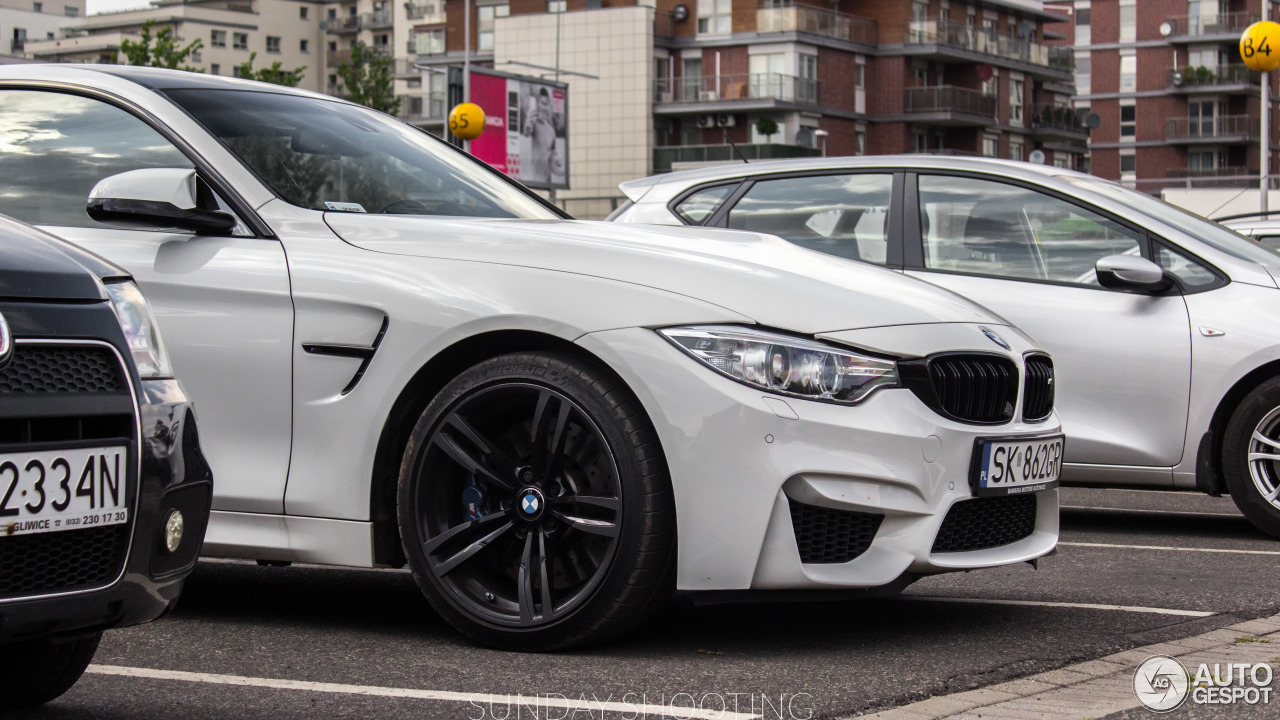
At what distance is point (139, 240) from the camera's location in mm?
5016

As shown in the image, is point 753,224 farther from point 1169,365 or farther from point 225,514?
point 225,514

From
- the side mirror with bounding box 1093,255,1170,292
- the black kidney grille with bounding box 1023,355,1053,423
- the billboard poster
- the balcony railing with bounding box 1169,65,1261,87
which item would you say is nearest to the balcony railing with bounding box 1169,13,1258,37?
the balcony railing with bounding box 1169,65,1261,87

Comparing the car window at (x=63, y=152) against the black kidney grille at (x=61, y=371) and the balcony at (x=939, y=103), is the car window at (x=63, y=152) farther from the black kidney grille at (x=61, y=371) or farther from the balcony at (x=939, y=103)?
the balcony at (x=939, y=103)

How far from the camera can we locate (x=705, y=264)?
4543mm

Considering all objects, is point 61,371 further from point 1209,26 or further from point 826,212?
point 1209,26

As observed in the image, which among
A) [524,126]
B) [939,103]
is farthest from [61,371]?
[939,103]

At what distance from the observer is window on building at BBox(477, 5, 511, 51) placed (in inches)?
3250

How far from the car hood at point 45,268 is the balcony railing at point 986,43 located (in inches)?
2976

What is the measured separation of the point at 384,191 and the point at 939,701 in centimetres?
250

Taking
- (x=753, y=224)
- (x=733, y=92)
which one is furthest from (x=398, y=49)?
(x=753, y=224)

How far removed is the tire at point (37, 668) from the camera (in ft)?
12.4

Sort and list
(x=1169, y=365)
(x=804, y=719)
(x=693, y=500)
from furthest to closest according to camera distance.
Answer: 1. (x=1169, y=365)
2. (x=693, y=500)
3. (x=804, y=719)

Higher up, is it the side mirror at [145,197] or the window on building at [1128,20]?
the window on building at [1128,20]

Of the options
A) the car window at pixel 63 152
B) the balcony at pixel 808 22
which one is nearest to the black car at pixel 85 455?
the car window at pixel 63 152
